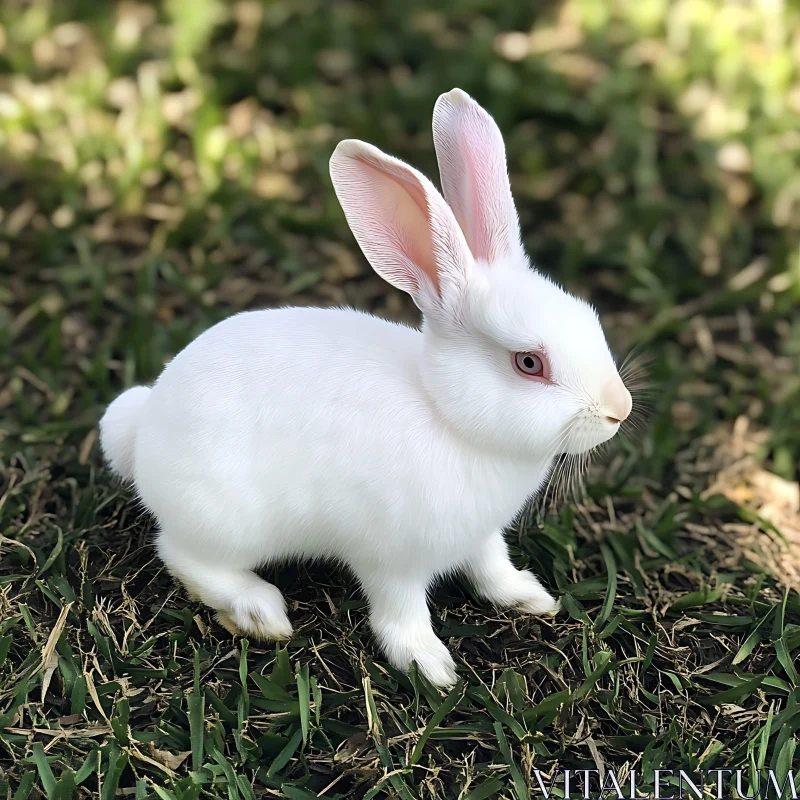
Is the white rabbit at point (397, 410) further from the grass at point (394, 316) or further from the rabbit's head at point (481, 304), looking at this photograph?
the grass at point (394, 316)

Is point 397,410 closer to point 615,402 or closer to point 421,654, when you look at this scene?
point 615,402

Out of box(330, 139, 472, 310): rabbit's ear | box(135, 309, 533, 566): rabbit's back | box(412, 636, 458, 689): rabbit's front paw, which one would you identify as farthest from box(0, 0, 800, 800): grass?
box(330, 139, 472, 310): rabbit's ear

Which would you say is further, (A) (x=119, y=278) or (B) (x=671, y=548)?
(A) (x=119, y=278)

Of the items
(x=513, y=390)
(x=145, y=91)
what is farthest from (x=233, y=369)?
(x=145, y=91)

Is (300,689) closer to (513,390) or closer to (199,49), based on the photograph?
(513,390)

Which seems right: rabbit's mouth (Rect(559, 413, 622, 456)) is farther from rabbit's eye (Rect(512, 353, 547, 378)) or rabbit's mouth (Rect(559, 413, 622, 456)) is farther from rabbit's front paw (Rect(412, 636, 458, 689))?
rabbit's front paw (Rect(412, 636, 458, 689))

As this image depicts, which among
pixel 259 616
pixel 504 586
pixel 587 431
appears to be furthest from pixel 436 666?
pixel 587 431
